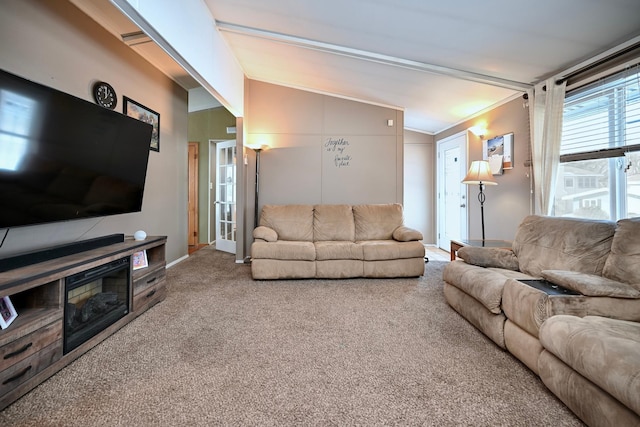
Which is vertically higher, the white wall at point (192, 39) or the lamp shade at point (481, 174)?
the white wall at point (192, 39)

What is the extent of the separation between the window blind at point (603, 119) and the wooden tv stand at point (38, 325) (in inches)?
163

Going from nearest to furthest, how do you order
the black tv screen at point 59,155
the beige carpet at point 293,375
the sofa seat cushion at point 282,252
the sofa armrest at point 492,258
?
the beige carpet at point 293,375, the black tv screen at point 59,155, the sofa armrest at point 492,258, the sofa seat cushion at point 282,252

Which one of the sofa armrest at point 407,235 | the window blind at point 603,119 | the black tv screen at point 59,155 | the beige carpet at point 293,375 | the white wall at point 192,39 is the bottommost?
the beige carpet at point 293,375

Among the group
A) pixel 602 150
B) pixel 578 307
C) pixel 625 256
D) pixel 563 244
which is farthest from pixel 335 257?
pixel 602 150

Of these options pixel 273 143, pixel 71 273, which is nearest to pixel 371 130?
pixel 273 143

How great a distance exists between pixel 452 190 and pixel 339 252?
2809 mm

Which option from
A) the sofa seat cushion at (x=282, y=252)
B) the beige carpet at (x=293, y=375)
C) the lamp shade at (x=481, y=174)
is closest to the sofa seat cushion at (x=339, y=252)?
the sofa seat cushion at (x=282, y=252)

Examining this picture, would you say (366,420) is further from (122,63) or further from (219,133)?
(219,133)

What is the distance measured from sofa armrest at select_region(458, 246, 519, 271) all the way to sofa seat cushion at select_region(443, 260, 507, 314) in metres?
0.08

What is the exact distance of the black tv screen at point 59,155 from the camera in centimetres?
159

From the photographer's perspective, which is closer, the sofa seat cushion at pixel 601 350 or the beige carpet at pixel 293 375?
the sofa seat cushion at pixel 601 350

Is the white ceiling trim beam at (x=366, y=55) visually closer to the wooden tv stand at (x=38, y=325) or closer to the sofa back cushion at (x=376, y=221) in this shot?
the sofa back cushion at (x=376, y=221)

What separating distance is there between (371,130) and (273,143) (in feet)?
5.45

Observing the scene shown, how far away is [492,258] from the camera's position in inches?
102
